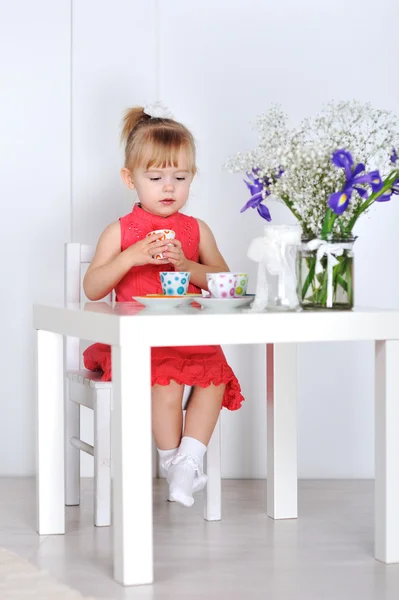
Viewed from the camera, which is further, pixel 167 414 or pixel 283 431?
pixel 283 431

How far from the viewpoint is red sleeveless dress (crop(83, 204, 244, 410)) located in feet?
6.70

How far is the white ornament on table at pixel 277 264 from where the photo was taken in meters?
1.71

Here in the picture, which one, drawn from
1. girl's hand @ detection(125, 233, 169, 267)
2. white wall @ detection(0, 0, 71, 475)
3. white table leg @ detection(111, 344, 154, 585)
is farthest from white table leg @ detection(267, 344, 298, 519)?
white wall @ detection(0, 0, 71, 475)

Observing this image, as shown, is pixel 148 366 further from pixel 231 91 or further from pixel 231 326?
pixel 231 91

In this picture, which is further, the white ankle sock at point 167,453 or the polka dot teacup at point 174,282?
the white ankle sock at point 167,453

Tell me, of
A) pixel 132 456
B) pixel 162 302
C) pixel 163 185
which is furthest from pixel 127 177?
pixel 132 456

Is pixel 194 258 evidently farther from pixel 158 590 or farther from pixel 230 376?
pixel 158 590

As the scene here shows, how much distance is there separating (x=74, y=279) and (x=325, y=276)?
2.52 ft

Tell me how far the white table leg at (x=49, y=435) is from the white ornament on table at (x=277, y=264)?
53 centimetres

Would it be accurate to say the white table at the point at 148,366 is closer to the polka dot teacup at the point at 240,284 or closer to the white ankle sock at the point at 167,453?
the polka dot teacup at the point at 240,284

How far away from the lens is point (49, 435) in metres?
2.01

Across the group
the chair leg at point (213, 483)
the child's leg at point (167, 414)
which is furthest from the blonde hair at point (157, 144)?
the chair leg at point (213, 483)

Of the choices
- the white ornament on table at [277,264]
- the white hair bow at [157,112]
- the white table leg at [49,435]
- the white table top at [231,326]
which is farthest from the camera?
the white hair bow at [157,112]

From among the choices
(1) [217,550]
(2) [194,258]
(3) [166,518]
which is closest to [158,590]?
(1) [217,550]
